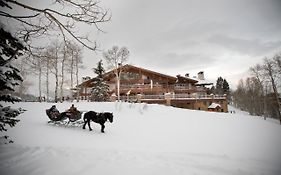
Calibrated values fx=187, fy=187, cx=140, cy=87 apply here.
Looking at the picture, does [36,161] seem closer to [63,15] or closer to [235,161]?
[63,15]

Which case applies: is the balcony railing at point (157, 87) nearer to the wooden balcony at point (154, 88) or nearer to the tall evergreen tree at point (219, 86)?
the wooden balcony at point (154, 88)

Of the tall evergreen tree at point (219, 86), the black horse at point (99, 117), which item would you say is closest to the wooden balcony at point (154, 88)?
the black horse at point (99, 117)

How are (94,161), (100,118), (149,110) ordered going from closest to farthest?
(94,161), (100,118), (149,110)

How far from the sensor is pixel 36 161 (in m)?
5.05

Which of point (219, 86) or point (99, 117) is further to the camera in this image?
point (219, 86)

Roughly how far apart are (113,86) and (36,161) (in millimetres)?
34645

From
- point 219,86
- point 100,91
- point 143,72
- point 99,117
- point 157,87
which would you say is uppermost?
point 143,72

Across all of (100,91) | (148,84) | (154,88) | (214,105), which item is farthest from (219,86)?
(100,91)

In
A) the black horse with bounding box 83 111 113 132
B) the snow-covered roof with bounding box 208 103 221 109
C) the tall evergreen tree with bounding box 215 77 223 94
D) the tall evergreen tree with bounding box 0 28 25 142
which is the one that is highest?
the tall evergreen tree with bounding box 215 77 223 94

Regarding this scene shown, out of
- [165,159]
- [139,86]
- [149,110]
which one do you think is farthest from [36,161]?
[139,86]

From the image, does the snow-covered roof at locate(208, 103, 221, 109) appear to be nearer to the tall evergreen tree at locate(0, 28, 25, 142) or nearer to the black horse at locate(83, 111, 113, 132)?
the black horse at locate(83, 111, 113, 132)

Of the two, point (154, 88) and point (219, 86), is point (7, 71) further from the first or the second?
point (219, 86)

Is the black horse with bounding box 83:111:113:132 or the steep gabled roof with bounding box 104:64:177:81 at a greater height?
the steep gabled roof with bounding box 104:64:177:81

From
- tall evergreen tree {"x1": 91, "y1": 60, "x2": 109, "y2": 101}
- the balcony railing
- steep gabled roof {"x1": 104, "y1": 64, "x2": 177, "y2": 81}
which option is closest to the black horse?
tall evergreen tree {"x1": 91, "y1": 60, "x2": 109, "y2": 101}
